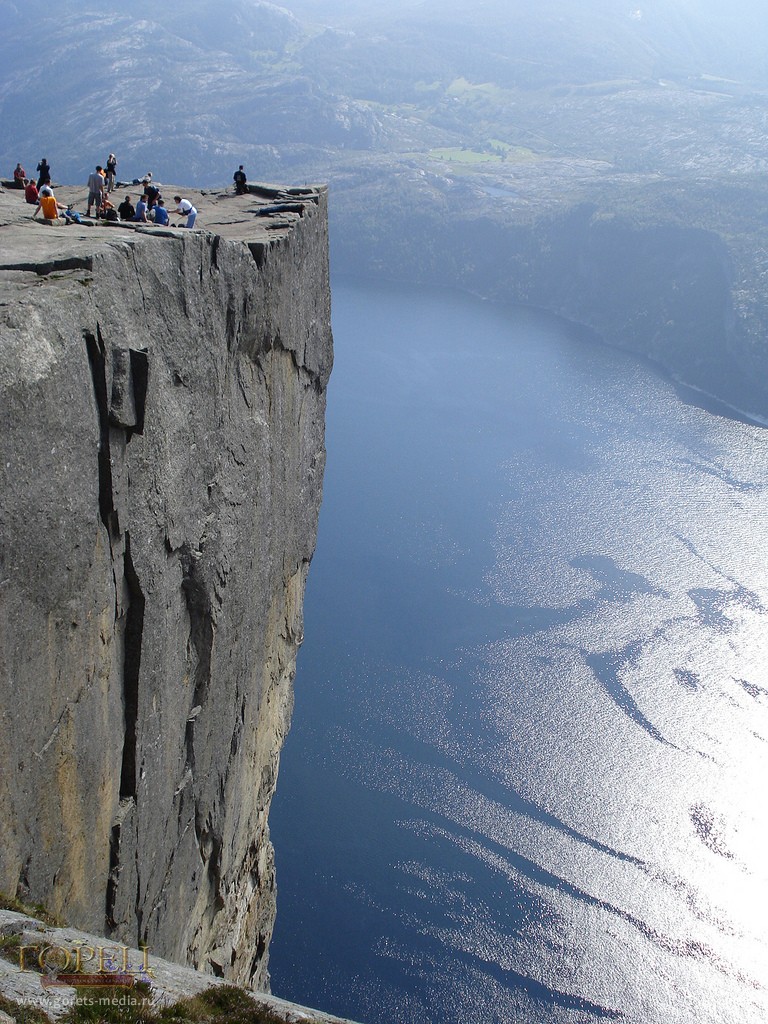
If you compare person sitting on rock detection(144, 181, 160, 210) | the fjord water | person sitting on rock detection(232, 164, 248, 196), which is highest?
person sitting on rock detection(232, 164, 248, 196)

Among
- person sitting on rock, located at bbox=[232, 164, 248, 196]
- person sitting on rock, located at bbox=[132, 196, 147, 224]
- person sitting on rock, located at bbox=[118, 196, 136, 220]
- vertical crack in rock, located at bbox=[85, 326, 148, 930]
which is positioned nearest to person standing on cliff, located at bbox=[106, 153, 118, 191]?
person sitting on rock, located at bbox=[232, 164, 248, 196]

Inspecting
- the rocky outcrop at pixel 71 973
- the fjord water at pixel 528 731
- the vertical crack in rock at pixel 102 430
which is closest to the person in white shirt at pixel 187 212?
the vertical crack in rock at pixel 102 430

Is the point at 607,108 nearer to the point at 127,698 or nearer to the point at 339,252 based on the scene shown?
the point at 339,252

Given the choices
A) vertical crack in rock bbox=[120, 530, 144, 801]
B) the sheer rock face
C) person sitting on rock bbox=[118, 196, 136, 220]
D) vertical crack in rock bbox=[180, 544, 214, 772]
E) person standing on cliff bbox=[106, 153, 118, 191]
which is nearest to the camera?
the sheer rock face

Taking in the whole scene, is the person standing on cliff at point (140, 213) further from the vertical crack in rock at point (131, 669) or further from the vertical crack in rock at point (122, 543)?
the vertical crack in rock at point (131, 669)

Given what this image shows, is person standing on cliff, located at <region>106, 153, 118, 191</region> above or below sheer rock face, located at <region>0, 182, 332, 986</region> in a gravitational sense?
above

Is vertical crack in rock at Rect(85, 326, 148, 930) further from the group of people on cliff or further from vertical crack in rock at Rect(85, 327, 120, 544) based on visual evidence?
the group of people on cliff
